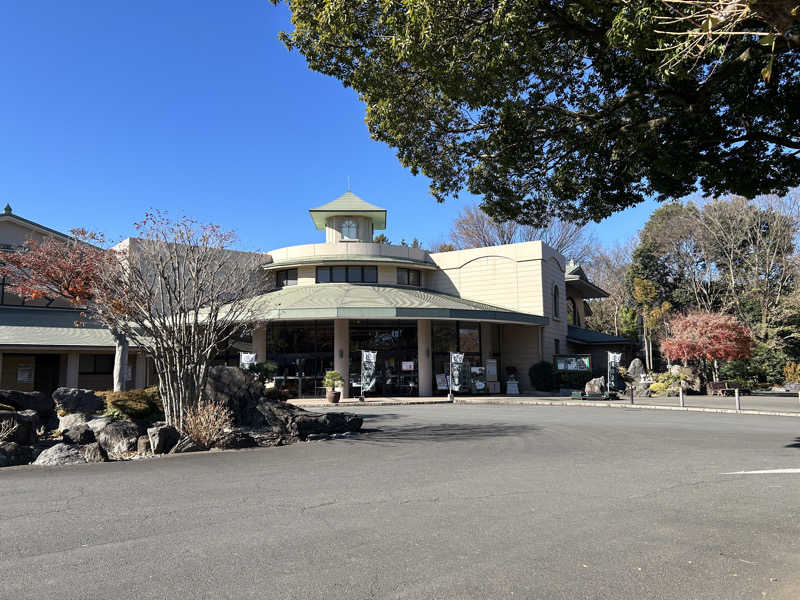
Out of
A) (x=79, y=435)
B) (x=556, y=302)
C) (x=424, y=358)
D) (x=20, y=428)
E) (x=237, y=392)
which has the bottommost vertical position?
(x=79, y=435)

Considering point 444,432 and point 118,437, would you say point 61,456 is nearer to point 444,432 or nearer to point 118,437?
point 118,437

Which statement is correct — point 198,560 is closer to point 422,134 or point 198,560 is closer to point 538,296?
point 422,134

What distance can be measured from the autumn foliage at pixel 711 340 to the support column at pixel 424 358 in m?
12.5

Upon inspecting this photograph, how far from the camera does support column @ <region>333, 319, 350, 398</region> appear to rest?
91.1ft

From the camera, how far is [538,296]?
31.0m

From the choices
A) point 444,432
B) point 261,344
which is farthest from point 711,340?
point 261,344

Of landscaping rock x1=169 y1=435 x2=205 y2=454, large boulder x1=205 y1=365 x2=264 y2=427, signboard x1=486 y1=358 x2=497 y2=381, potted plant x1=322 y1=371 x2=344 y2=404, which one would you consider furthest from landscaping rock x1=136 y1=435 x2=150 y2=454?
signboard x1=486 y1=358 x2=497 y2=381

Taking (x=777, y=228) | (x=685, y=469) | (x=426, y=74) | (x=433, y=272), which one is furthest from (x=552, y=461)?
(x=777, y=228)

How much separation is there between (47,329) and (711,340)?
102 feet

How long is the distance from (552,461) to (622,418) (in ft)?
27.1

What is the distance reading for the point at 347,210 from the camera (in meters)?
34.2

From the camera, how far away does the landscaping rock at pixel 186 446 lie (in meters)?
10.3

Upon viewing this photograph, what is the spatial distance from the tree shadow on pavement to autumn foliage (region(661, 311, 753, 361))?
17080mm

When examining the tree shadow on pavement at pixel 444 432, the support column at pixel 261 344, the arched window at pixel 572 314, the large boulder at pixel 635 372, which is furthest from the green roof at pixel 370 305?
the tree shadow on pavement at pixel 444 432
